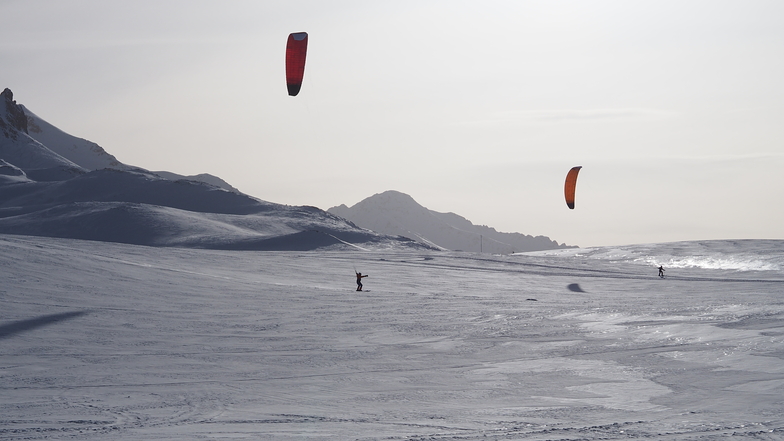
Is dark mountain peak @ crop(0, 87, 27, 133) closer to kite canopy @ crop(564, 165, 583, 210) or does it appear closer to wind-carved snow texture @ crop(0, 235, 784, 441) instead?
kite canopy @ crop(564, 165, 583, 210)

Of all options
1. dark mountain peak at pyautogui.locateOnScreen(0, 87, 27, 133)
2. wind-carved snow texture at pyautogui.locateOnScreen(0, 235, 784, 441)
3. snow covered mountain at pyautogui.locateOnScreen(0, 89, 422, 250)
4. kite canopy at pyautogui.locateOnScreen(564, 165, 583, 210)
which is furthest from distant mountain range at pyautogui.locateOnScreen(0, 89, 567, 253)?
dark mountain peak at pyautogui.locateOnScreen(0, 87, 27, 133)

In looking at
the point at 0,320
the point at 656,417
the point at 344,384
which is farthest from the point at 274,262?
the point at 656,417

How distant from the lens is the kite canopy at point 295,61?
2658 centimetres

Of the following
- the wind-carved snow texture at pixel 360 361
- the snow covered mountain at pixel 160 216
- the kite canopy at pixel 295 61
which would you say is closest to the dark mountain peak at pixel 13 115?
the snow covered mountain at pixel 160 216

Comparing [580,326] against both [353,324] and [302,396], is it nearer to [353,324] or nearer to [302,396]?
[353,324]

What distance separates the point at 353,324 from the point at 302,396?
315 inches

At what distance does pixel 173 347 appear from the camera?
559 inches

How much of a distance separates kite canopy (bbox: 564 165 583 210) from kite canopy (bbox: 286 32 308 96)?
24.9 metres

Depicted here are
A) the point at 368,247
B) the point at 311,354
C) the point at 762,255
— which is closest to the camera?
the point at 311,354

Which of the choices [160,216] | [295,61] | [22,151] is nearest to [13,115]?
[22,151]

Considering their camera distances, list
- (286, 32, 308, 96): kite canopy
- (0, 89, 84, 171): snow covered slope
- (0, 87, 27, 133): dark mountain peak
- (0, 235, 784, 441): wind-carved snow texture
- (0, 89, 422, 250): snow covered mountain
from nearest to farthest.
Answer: (0, 235, 784, 441): wind-carved snow texture
(286, 32, 308, 96): kite canopy
(0, 89, 422, 250): snow covered mountain
(0, 89, 84, 171): snow covered slope
(0, 87, 27, 133): dark mountain peak

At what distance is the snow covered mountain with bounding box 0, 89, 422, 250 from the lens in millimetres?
72500

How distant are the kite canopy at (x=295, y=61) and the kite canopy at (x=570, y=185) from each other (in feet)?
81.8

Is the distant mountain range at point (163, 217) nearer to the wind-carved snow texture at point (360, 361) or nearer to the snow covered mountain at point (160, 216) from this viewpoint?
the snow covered mountain at point (160, 216)
